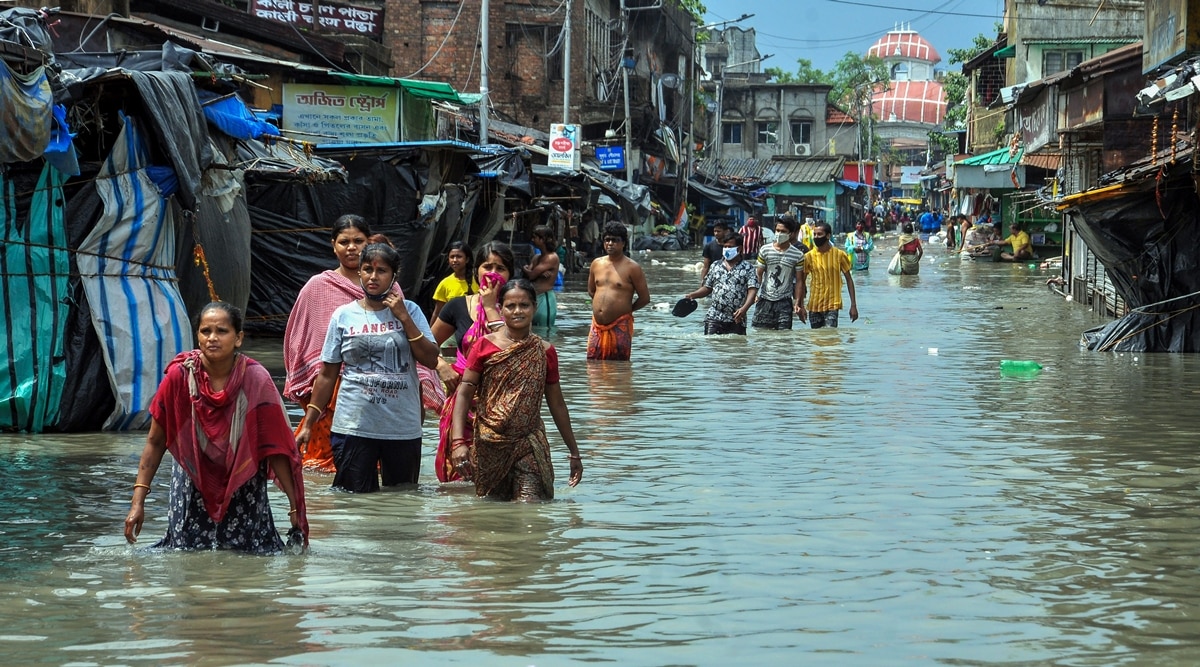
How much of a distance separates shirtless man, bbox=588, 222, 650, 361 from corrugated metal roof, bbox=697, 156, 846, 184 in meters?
59.8

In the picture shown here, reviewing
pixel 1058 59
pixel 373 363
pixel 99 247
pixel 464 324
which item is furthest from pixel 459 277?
pixel 1058 59

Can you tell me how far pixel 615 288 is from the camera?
43.1ft

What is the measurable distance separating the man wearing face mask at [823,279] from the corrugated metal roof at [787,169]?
181 feet

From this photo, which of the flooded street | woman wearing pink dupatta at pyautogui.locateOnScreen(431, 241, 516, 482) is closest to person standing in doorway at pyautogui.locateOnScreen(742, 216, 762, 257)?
the flooded street

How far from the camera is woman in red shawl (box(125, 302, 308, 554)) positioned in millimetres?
5582

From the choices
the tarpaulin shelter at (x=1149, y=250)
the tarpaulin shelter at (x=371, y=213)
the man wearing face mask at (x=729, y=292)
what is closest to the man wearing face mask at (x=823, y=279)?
the man wearing face mask at (x=729, y=292)

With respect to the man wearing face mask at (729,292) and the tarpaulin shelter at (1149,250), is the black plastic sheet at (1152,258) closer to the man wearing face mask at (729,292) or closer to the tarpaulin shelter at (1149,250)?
the tarpaulin shelter at (1149,250)

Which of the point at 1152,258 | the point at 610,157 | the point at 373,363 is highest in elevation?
the point at 610,157

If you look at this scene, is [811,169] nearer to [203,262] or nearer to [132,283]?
[203,262]

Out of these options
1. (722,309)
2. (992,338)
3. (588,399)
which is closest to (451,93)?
(722,309)

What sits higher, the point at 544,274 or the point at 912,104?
the point at 912,104

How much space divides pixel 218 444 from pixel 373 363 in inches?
57.9

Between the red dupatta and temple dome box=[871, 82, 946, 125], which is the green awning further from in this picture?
temple dome box=[871, 82, 946, 125]

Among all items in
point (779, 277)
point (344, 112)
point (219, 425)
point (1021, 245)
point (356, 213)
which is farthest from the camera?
point (1021, 245)
